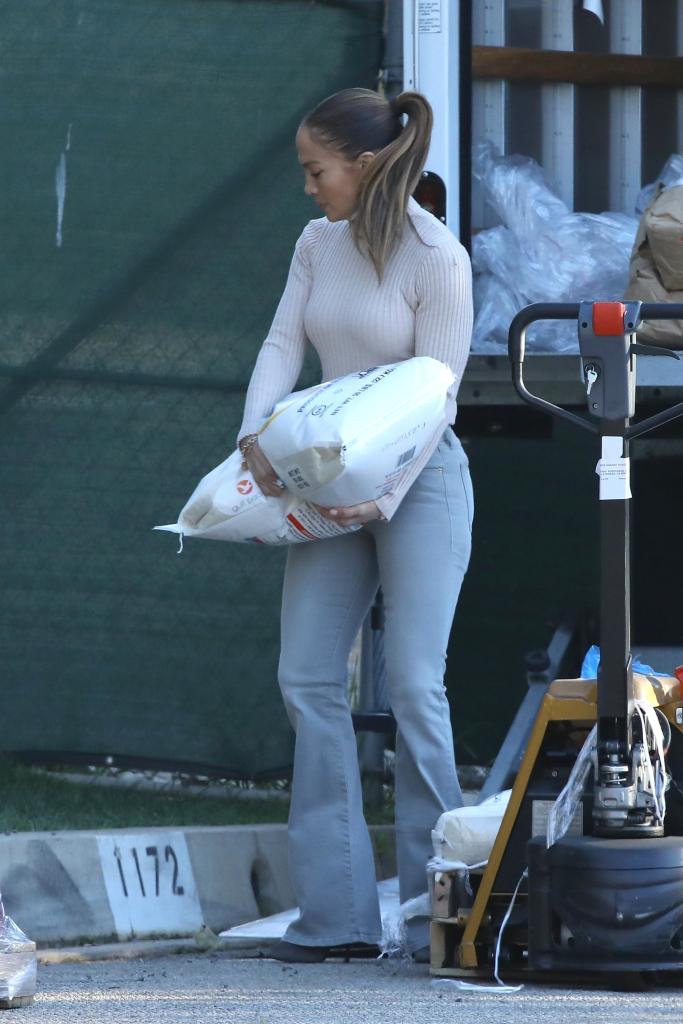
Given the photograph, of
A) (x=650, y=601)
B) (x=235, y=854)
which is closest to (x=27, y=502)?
(x=235, y=854)

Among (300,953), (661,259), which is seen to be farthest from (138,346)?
(300,953)

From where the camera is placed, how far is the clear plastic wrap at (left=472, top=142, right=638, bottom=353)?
4969 millimetres

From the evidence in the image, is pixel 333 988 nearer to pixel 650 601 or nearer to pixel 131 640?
pixel 131 640

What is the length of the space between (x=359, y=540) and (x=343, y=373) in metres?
0.35

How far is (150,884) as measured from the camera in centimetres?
432

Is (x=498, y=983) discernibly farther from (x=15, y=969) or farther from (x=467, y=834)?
(x=15, y=969)

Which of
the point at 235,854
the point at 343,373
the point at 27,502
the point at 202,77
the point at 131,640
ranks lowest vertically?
the point at 235,854

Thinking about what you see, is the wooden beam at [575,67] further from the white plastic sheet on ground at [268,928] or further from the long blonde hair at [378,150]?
the white plastic sheet on ground at [268,928]

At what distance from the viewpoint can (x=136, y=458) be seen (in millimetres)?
4977

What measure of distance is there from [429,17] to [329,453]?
1758mm

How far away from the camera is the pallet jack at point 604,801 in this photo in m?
3.02

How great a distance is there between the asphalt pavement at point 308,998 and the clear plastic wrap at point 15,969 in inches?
1.6

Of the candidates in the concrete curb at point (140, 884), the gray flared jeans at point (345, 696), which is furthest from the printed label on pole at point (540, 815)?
the concrete curb at point (140, 884)

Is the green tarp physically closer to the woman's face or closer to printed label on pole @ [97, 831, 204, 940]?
printed label on pole @ [97, 831, 204, 940]
